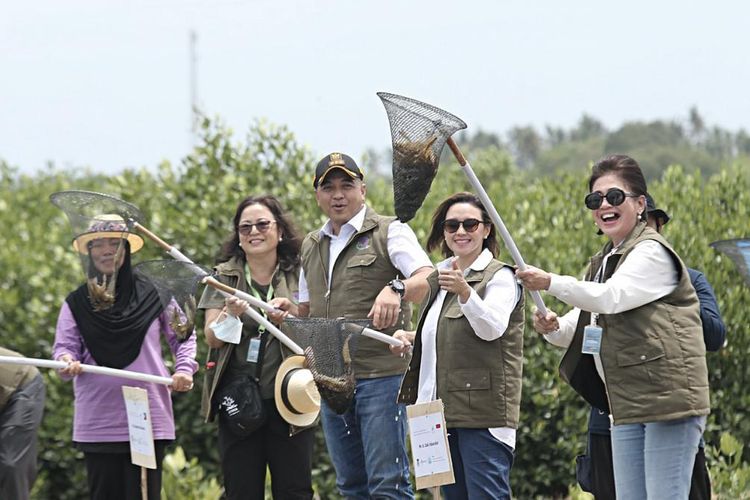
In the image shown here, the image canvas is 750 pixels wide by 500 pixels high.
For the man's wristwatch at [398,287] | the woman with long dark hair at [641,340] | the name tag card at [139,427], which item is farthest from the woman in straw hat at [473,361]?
the name tag card at [139,427]

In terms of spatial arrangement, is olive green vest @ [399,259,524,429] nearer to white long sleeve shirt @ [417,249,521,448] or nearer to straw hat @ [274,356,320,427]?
white long sleeve shirt @ [417,249,521,448]

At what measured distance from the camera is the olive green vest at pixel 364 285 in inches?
216

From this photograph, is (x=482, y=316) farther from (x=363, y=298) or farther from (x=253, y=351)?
(x=253, y=351)

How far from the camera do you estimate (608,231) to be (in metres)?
4.82

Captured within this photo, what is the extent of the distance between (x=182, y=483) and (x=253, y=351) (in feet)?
6.64

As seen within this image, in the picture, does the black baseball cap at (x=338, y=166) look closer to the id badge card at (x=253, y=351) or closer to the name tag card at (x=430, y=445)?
the id badge card at (x=253, y=351)

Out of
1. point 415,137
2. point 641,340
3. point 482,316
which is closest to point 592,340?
point 641,340

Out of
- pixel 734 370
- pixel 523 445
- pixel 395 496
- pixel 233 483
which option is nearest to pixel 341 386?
pixel 395 496

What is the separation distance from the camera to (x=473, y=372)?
5.13 metres

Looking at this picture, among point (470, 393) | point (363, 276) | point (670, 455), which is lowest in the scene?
point (670, 455)

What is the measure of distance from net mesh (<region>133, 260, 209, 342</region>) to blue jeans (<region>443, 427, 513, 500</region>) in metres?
1.42

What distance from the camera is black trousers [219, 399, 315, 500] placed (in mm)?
5809

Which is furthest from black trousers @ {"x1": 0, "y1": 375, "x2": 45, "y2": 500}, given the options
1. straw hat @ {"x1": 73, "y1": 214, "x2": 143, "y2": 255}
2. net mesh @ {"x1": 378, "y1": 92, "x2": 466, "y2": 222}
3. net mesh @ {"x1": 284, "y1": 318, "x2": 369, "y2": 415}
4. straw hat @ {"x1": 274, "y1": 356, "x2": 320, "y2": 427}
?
net mesh @ {"x1": 378, "y1": 92, "x2": 466, "y2": 222}

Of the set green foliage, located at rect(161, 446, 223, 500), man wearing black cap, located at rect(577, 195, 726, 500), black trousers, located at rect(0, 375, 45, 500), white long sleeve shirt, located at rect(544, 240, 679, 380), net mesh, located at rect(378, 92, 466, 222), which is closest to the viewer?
net mesh, located at rect(378, 92, 466, 222)
